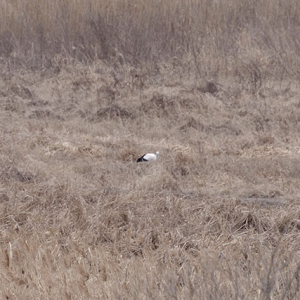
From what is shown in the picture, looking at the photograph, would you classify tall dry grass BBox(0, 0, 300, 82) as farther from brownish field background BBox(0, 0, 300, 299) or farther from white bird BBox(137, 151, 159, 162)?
white bird BBox(137, 151, 159, 162)

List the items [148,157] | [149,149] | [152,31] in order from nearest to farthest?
[148,157], [149,149], [152,31]

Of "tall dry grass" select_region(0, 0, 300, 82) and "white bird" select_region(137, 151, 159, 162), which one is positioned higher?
"white bird" select_region(137, 151, 159, 162)

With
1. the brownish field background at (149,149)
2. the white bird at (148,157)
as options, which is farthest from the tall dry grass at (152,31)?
the white bird at (148,157)

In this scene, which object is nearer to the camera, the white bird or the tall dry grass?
the white bird

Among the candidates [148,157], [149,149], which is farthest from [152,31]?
[148,157]

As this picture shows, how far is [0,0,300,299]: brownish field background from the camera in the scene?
3.83 m

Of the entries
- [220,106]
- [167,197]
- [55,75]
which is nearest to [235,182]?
[167,197]

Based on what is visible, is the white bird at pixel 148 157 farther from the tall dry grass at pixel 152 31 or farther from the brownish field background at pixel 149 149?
the tall dry grass at pixel 152 31

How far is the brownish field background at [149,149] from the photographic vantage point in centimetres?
383

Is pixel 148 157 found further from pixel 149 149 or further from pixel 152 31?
pixel 152 31

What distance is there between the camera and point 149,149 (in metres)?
7.84

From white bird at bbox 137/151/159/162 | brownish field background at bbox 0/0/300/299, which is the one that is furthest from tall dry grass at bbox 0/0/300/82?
white bird at bbox 137/151/159/162

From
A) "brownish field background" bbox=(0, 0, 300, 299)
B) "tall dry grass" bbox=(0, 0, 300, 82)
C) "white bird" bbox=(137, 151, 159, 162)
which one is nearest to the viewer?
"brownish field background" bbox=(0, 0, 300, 299)

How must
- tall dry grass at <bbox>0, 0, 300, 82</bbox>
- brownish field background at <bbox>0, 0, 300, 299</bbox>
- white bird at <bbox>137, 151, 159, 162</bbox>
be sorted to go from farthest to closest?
tall dry grass at <bbox>0, 0, 300, 82</bbox> → white bird at <bbox>137, 151, 159, 162</bbox> → brownish field background at <bbox>0, 0, 300, 299</bbox>
